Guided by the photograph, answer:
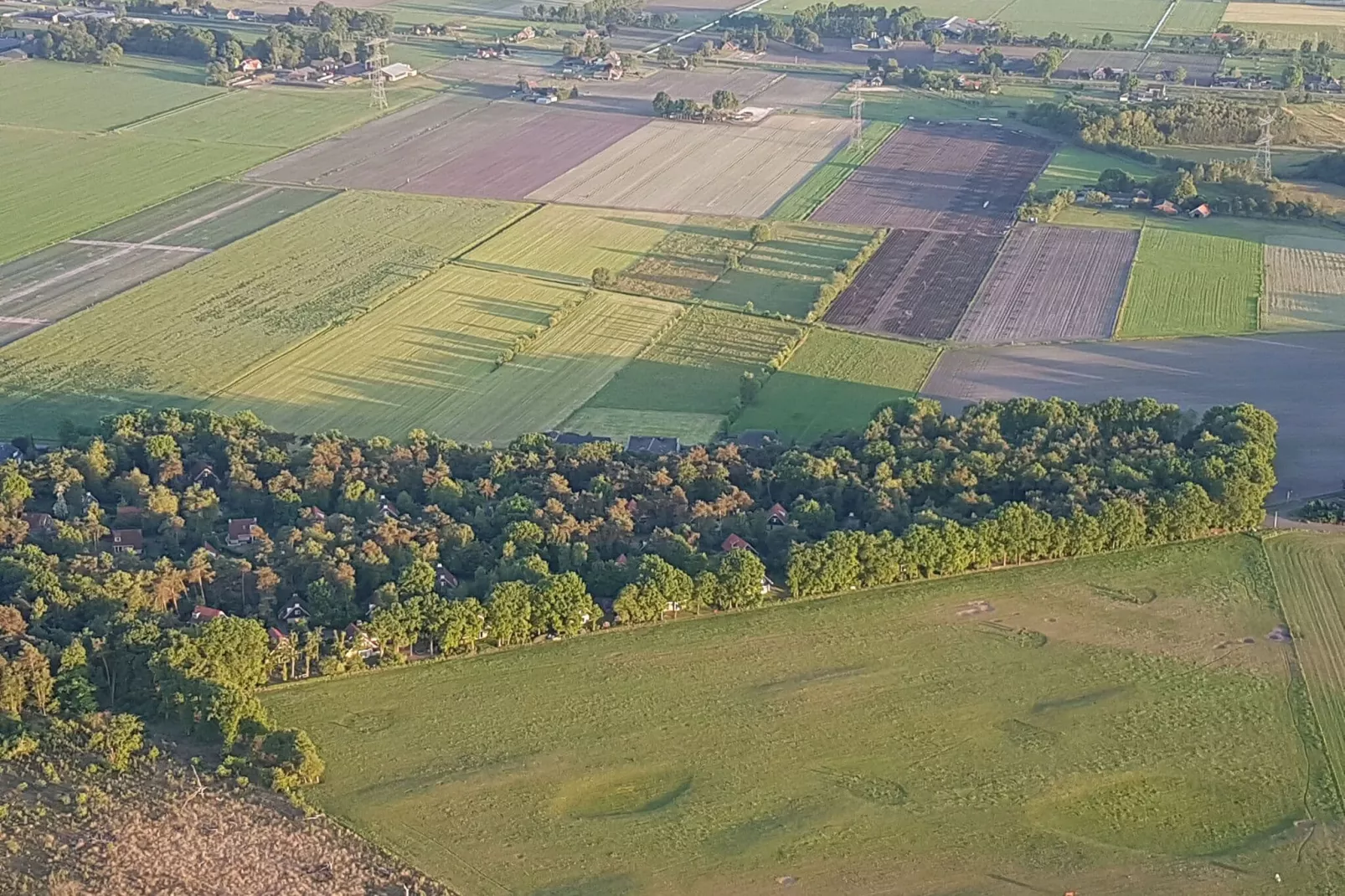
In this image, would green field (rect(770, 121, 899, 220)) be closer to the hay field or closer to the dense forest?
the hay field

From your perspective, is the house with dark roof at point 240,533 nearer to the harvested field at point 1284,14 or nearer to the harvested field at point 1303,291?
the harvested field at point 1303,291

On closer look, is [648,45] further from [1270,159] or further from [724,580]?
[724,580]

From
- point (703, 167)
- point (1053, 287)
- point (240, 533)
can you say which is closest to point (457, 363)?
point (240, 533)

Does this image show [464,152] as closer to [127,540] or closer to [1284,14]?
[127,540]

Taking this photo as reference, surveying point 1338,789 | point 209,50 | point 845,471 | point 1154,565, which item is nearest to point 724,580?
point 845,471

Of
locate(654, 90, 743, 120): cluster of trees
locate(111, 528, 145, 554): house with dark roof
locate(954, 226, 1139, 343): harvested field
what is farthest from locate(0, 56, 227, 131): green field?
locate(954, 226, 1139, 343): harvested field

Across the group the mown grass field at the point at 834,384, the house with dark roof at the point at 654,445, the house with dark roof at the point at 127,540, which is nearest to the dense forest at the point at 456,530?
the house with dark roof at the point at 127,540
